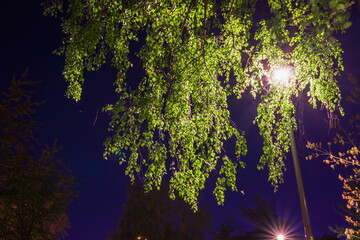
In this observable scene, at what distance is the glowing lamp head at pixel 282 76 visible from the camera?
4.77 m

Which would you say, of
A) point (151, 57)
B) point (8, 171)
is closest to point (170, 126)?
point (151, 57)

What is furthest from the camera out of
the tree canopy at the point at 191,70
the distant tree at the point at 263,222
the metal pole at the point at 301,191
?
Answer: the distant tree at the point at 263,222

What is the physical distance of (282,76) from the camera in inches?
189

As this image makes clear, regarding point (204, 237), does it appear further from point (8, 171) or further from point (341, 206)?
point (8, 171)

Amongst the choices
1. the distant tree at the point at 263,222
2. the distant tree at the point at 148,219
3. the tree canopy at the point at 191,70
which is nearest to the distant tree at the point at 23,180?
the tree canopy at the point at 191,70

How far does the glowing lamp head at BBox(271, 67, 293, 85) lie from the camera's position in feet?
15.7

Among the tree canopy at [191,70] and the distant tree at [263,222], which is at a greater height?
the distant tree at [263,222]

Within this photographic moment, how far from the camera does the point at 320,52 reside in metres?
4.41

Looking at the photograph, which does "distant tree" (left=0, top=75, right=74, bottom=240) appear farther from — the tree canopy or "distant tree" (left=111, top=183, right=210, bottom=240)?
"distant tree" (left=111, top=183, right=210, bottom=240)

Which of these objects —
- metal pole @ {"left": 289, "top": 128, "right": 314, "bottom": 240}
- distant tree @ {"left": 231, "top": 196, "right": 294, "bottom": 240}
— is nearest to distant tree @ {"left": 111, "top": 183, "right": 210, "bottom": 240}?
distant tree @ {"left": 231, "top": 196, "right": 294, "bottom": 240}

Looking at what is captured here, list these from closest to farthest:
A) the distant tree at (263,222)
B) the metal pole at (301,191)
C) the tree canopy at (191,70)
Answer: the tree canopy at (191,70)
the metal pole at (301,191)
the distant tree at (263,222)

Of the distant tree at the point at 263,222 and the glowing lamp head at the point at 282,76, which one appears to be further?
the distant tree at the point at 263,222

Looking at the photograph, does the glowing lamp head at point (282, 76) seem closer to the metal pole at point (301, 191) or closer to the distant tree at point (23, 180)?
the metal pole at point (301, 191)

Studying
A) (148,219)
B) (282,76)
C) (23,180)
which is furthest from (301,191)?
(148,219)
